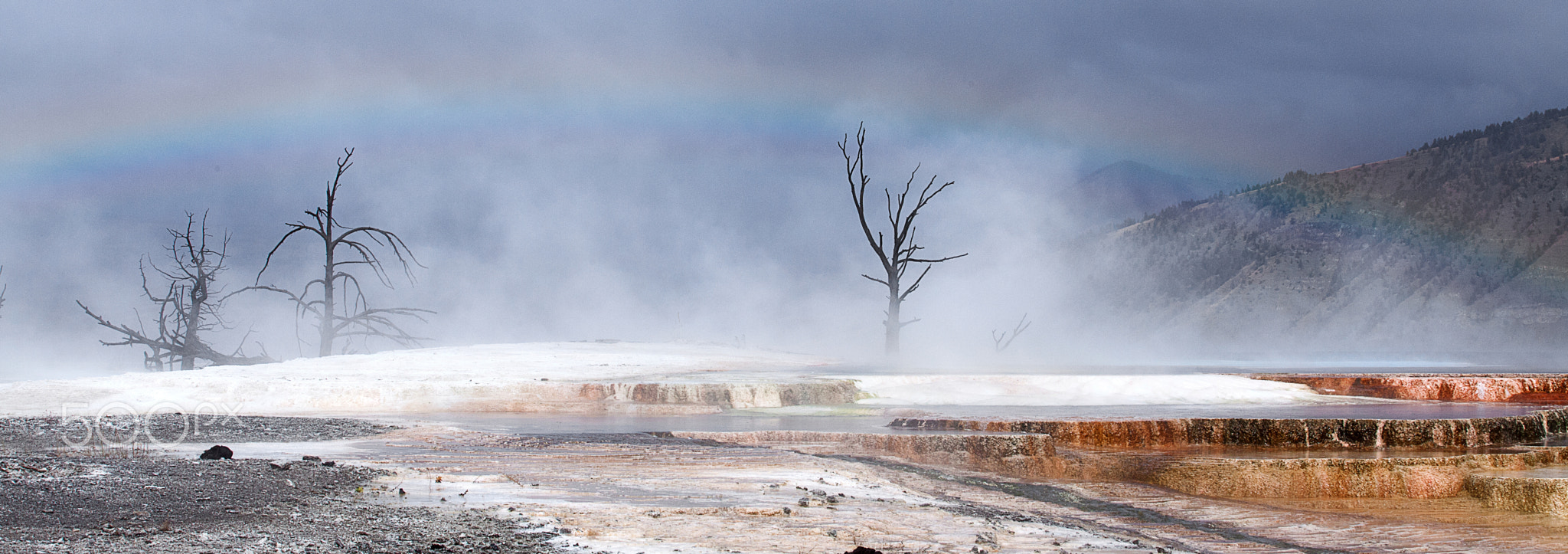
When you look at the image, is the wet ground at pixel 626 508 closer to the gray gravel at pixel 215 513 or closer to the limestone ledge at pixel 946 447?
the gray gravel at pixel 215 513

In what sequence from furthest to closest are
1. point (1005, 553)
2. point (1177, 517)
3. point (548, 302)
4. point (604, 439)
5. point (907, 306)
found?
point (548, 302), point (907, 306), point (604, 439), point (1177, 517), point (1005, 553)

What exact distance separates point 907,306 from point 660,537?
217 feet

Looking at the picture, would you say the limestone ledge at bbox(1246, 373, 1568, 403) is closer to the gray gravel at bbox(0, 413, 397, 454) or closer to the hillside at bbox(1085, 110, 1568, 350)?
the gray gravel at bbox(0, 413, 397, 454)

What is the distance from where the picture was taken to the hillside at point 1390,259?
58469 millimetres

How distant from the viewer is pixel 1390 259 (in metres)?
68.3

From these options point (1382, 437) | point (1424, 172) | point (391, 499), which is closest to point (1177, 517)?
point (1382, 437)

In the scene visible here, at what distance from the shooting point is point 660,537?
15.3 feet

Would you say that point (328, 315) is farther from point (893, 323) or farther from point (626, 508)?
point (626, 508)

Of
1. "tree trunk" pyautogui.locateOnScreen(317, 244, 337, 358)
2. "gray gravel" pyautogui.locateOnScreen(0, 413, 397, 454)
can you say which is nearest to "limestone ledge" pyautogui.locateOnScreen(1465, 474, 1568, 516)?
"gray gravel" pyautogui.locateOnScreen(0, 413, 397, 454)

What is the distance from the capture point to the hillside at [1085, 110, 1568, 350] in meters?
58.5

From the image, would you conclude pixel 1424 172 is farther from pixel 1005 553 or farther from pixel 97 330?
pixel 97 330

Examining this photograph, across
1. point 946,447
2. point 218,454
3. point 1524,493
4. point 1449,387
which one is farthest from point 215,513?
point 1449,387

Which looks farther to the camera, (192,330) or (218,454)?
(192,330)

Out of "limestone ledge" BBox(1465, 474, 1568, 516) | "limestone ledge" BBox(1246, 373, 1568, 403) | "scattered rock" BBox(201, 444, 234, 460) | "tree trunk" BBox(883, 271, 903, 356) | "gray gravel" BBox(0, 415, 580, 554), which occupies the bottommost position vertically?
"limestone ledge" BBox(1465, 474, 1568, 516)
